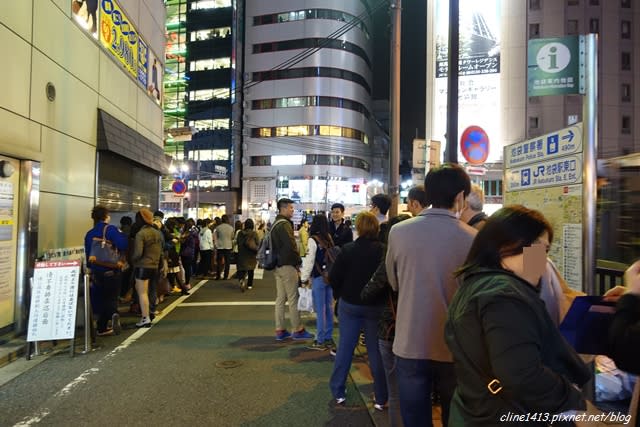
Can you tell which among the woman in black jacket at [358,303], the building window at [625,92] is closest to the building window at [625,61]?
the building window at [625,92]

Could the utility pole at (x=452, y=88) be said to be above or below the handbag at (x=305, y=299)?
above

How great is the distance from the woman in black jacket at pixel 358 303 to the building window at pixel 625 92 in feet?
153

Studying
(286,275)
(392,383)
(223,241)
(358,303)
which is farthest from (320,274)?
(223,241)

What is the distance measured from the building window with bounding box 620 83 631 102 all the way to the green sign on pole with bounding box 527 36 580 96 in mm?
45400

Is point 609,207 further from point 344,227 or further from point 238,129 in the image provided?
point 238,129

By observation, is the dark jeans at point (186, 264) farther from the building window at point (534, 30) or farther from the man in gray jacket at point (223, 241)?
the building window at point (534, 30)

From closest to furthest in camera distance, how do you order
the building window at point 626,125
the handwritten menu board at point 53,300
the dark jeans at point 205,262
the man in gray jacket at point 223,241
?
the handwritten menu board at point 53,300 → the man in gray jacket at point 223,241 → the dark jeans at point 205,262 → the building window at point 626,125

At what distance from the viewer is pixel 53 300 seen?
19.0 feet

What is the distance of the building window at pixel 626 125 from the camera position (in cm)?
3985

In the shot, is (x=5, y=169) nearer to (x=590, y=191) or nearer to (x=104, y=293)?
(x=104, y=293)

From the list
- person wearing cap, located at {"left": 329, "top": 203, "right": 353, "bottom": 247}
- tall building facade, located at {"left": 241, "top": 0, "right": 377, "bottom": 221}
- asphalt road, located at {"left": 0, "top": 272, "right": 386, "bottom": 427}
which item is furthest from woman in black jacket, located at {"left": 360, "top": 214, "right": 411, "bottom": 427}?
tall building facade, located at {"left": 241, "top": 0, "right": 377, "bottom": 221}

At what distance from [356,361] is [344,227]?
2581 millimetres

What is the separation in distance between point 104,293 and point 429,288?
592 centimetres

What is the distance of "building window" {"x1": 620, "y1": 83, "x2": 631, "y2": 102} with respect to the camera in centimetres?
3988
